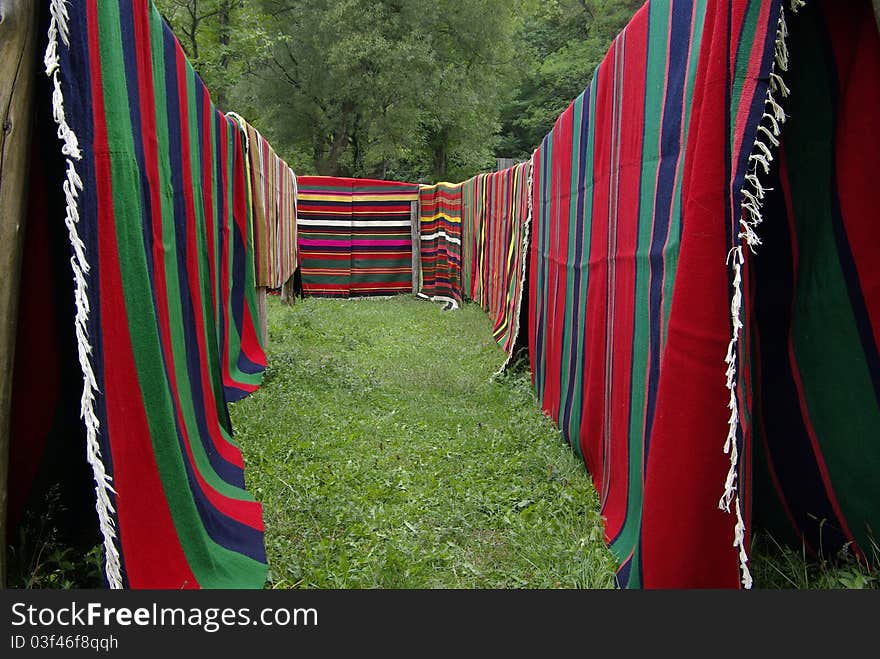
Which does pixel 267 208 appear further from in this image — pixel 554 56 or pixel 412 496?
pixel 554 56

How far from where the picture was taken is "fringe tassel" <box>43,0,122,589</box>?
1597 mm

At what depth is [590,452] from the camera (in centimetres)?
312

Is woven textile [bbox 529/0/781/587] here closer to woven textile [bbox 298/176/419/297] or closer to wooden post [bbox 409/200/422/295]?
woven textile [bbox 298/176/419/297]

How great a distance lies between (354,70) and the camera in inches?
720

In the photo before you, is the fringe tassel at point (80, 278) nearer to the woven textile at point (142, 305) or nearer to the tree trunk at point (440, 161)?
the woven textile at point (142, 305)

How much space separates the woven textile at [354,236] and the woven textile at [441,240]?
0.27 meters

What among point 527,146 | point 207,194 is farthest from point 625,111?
point 527,146

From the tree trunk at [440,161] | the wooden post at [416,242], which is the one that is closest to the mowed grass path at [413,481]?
the wooden post at [416,242]

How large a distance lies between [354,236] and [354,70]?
872cm

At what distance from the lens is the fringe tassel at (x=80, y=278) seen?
1.60 meters

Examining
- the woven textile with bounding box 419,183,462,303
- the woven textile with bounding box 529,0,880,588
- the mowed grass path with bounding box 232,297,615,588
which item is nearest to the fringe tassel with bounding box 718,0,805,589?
the woven textile with bounding box 529,0,880,588

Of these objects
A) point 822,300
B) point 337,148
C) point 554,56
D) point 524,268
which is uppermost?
point 554,56

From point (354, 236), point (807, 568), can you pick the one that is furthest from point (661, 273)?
point (354, 236)

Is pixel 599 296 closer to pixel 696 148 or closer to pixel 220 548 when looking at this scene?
pixel 696 148
